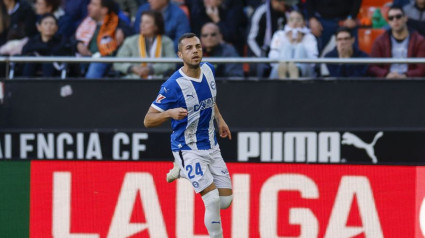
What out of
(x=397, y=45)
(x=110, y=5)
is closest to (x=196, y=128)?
(x=397, y=45)

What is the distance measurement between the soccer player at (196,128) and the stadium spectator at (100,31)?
3442 mm

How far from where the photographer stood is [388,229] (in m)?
7.21

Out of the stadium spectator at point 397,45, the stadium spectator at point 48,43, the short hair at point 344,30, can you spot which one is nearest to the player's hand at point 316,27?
the short hair at point 344,30

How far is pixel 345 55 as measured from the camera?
9.91 meters

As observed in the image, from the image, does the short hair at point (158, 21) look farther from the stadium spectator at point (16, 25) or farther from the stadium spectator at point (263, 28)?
the stadium spectator at point (16, 25)

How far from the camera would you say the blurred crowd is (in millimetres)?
9812

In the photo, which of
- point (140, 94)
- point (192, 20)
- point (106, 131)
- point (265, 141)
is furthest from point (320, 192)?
point (192, 20)

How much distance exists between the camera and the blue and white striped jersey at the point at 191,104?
6.86 m

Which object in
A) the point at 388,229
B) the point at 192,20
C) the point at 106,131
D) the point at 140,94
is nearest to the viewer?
the point at 388,229

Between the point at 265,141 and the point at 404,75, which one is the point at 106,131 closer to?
the point at 265,141

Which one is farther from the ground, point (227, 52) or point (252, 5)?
point (252, 5)

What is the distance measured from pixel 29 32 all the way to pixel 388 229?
5.79 meters

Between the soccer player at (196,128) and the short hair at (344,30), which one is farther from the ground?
the short hair at (344,30)

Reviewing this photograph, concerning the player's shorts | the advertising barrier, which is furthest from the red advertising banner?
the advertising barrier
